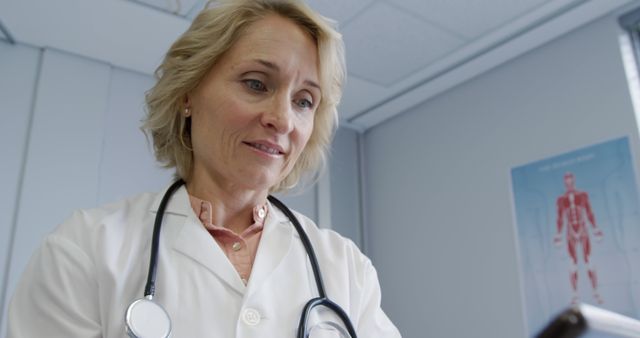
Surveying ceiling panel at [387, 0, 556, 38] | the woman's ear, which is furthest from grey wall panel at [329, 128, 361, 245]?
the woman's ear

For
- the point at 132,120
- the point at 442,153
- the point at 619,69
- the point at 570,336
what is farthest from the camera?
the point at 442,153

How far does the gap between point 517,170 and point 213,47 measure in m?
1.49

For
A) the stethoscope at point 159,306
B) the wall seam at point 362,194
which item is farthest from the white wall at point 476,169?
the stethoscope at point 159,306

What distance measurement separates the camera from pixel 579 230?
5.67 ft

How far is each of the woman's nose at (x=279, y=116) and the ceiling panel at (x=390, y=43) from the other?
1.02 m

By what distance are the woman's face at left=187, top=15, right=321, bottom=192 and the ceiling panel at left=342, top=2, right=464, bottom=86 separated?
943 mm

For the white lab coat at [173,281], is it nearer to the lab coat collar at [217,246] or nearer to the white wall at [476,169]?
the lab coat collar at [217,246]

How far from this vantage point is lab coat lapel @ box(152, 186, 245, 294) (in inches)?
30.8

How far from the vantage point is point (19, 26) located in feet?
6.12

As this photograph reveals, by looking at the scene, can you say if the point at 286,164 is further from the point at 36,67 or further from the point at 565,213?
the point at 36,67

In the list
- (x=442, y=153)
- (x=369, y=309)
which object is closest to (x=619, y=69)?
(x=442, y=153)

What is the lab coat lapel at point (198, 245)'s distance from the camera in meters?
0.78

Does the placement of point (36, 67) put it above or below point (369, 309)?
above

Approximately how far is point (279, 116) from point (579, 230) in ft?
4.43
